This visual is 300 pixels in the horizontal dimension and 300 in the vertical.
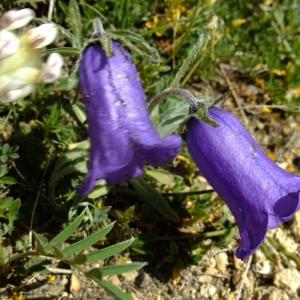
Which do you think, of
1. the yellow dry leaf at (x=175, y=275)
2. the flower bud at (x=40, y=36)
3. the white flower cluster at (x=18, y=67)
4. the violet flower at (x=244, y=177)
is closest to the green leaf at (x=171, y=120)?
the violet flower at (x=244, y=177)

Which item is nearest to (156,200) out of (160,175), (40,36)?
(160,175)

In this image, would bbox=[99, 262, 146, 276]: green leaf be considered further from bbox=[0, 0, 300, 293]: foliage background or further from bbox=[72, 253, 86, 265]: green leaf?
bbox=[0, 0, 300, 293]: foliage background

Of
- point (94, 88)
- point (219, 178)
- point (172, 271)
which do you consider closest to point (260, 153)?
point (219, 178)

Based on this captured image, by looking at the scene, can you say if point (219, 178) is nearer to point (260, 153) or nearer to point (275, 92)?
point (260, 153)

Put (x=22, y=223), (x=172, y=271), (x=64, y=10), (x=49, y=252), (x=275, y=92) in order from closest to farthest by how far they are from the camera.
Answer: (x=49, y=252), (x=22, y=223), (x=172, y=271), (x=64, y=10), (x=275, y=92)

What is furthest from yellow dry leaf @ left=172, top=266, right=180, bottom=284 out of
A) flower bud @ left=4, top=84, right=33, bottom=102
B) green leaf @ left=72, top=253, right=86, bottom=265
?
flower bud @ left=4, top=84, right=33, bottom=102

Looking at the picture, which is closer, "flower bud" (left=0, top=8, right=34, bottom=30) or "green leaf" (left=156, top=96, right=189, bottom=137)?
"flower bud" (left=0, top=8, right=34, bottom=30)

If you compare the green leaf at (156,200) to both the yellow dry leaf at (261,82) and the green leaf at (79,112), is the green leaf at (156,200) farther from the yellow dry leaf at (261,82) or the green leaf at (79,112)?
the yellow dry leaf at (261,82)
